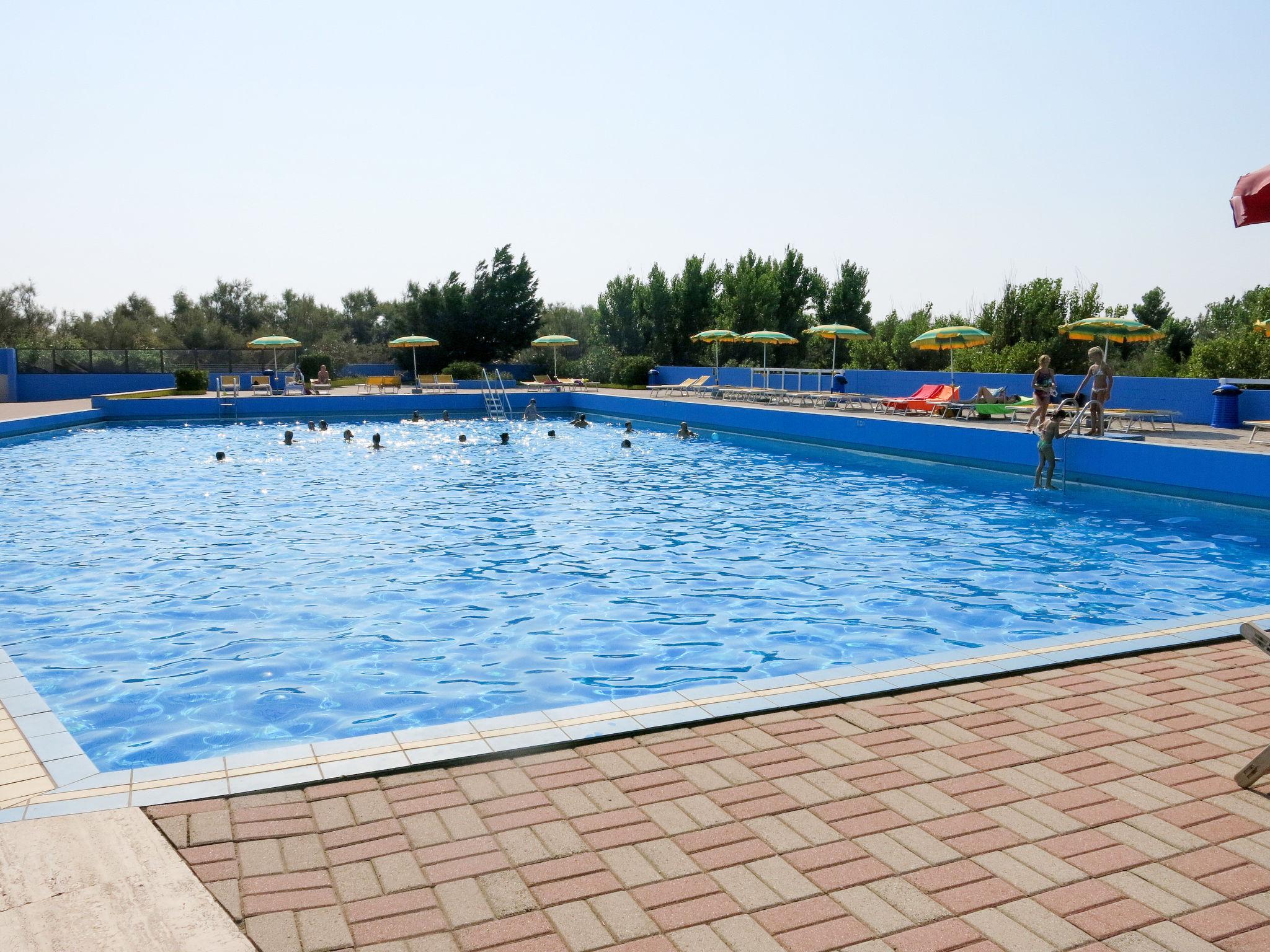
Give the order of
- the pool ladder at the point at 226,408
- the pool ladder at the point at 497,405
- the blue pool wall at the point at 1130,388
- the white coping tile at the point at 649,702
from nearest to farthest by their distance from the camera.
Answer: the white coping tile at the point at 649,702 < the blue pool wall at the point at 1130,388 < the pool ladder at the point at 226,408 < the pool ladder at the point at 497,405

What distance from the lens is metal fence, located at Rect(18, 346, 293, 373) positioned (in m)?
29.5

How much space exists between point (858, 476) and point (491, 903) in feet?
42.5

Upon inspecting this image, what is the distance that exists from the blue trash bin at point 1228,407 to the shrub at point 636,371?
19.0m

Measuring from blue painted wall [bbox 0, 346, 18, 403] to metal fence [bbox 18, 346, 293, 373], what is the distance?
1197 millimetres

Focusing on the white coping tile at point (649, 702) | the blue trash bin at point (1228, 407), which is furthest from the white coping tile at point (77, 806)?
the blue trash bin at point (1228, 407)

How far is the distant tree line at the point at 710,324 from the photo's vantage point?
1010 inches

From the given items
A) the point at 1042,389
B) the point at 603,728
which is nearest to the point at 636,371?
the point at 1042,389

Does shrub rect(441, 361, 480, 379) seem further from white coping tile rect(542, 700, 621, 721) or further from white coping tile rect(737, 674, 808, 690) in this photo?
white coping tile rect(542, 700, 621, 721)

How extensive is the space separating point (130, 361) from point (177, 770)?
32.6 meters

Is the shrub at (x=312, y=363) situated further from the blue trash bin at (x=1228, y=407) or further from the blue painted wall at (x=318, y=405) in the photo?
the blue trash bin at (x=1228, y=407)

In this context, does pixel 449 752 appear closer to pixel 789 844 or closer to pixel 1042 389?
pixel 789 844

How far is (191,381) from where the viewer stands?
29.3 metres

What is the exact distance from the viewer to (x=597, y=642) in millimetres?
6504

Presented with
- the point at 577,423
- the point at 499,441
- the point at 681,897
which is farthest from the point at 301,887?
the point at 577,423
